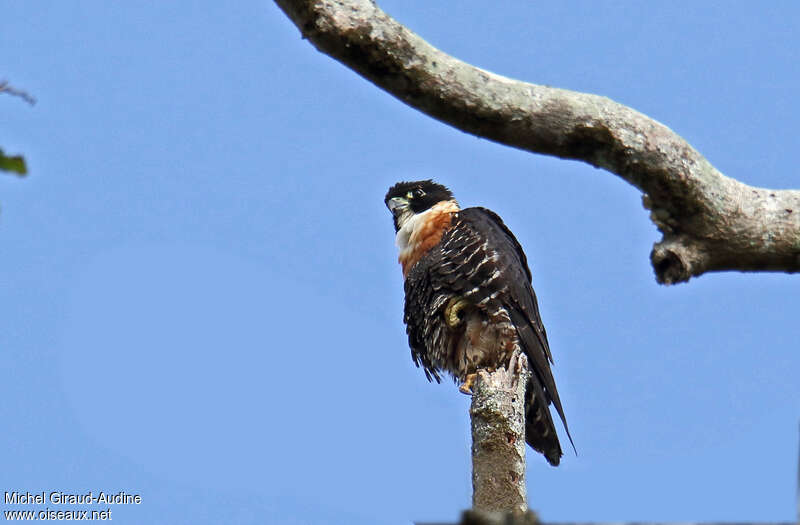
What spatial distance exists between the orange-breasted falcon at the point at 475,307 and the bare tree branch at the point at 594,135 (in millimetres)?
2677

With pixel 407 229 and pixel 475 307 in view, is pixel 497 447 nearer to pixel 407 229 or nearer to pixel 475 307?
pixel 475 307

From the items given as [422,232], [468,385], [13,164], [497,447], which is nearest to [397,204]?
[422,232]

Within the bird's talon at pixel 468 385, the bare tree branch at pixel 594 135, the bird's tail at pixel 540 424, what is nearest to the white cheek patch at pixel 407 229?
the bird's talon at pixel 468 385

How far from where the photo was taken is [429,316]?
6527mm

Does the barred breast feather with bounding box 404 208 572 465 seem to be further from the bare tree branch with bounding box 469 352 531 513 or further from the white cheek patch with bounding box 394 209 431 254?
the bare tree branch with bounding box 469 352 531 513

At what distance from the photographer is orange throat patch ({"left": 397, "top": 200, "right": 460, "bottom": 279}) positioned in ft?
22.4

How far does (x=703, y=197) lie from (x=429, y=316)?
333cm

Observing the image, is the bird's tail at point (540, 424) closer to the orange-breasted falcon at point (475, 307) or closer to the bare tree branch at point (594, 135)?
the orange-breasted falcon at point (475, 307)

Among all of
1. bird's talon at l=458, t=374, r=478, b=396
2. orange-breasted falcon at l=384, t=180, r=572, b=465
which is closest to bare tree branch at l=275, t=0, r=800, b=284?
orange-breasted falcon at l=384, t=180, r=572, b=465

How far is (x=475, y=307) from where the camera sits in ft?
20.9

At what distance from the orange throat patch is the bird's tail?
1.23m

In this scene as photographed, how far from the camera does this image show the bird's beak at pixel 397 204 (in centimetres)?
738

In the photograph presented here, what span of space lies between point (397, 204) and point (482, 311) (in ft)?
4.61

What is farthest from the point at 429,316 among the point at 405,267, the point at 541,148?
the point at 541,148
